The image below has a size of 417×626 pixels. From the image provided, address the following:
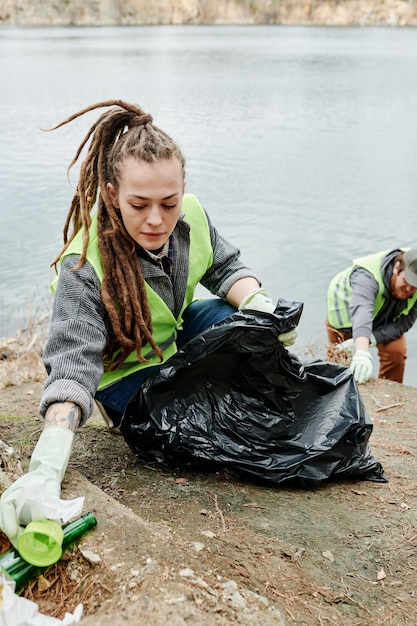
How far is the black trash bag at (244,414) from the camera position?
2359 millimetres

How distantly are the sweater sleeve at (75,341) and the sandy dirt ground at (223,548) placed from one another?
27 centimetres

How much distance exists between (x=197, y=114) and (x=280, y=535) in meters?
12.4

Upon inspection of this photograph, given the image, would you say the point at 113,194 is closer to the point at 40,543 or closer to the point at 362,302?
the point at 40,543

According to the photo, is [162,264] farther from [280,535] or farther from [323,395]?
[280,535]

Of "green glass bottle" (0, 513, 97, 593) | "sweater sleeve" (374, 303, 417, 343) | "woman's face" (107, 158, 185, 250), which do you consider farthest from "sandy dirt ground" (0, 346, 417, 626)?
"sweater sleeve" (374, 303, 417, 343)

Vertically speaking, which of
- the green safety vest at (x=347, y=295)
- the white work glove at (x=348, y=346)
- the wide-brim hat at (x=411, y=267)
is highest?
the wide-brim hat at (x=411, y=267)

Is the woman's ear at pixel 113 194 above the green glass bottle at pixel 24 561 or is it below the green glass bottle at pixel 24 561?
above

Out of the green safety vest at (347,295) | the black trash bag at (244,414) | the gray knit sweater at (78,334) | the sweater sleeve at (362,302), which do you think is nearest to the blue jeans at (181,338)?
the black trash bag at (244,414)

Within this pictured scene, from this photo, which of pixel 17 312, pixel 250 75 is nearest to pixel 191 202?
pixel 17 312

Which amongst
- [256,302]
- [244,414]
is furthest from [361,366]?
[244,414]

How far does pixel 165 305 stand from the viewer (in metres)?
2.43

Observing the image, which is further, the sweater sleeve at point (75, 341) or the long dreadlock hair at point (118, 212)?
the long dreadlock hair at point (118, 212)

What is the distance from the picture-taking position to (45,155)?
10234 millimetres

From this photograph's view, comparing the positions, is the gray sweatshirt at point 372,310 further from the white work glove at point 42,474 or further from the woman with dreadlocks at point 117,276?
the white work glove at point 42,474
